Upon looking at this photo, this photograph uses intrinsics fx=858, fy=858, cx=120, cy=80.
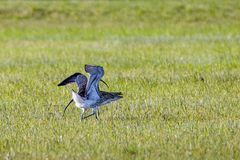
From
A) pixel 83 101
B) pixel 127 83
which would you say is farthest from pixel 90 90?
pixel 127 83

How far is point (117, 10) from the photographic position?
118 ft

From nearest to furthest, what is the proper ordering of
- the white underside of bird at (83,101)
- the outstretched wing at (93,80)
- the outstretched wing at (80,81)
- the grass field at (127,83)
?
the grass field at (127,83)
the outstretched wing at (93,80)
the white underside of bird at (83,101)
the outstretched wing at (80,81)

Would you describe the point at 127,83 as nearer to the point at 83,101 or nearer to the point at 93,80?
the point at 83,101

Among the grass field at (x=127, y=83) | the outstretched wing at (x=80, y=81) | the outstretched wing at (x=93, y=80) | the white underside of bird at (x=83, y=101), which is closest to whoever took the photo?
the grass field at (x=127, y=83)

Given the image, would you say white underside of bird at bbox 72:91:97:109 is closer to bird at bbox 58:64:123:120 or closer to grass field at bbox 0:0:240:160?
bird at bbox 58:64:123:120

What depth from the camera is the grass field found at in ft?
32.0

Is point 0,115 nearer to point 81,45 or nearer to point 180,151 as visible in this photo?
point 180,151

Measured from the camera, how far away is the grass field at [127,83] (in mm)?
9766

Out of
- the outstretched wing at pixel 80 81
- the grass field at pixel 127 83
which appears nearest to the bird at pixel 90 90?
the outstretched wing at pixel 80 81

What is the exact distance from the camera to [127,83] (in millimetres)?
15867

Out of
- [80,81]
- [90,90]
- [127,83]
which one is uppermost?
[80,81]

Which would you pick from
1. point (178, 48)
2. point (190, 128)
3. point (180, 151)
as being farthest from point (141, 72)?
point (180, 151)

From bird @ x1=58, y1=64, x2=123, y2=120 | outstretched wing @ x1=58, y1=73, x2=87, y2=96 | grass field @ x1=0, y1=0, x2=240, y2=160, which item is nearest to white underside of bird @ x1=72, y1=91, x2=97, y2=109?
bird @ x1=58, y1=64, x2=123, y2=120

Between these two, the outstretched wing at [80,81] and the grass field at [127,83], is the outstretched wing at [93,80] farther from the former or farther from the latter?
the grass field at [127,83]
